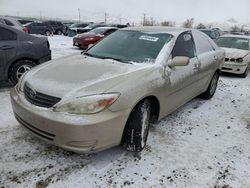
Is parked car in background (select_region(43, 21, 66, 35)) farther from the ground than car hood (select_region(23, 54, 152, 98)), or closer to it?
closer to it

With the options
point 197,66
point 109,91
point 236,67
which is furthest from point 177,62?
point 236,67

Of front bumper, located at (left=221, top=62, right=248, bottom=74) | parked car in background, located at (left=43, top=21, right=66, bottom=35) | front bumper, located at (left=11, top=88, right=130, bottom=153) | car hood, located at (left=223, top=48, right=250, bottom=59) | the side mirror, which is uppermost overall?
the side mirror

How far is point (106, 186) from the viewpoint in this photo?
2.57 m

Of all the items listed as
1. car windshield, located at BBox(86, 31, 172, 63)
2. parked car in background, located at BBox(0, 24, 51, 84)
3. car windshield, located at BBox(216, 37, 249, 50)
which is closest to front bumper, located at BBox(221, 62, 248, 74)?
car windshield, located at BBox(216, 37, 249, 50)

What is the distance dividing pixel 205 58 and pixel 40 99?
3181 millimetres

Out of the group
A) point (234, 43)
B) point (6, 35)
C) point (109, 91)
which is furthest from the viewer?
point (234, 43)

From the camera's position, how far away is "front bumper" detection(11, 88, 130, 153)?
2494mm

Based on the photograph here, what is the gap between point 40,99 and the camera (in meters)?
2.74

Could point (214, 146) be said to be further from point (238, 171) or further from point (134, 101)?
point (134, 101)

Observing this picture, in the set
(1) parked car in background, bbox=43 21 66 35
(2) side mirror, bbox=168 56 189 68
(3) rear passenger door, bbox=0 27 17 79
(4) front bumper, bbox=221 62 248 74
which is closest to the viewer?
(2) side mirror, bbox=168 56 189 68

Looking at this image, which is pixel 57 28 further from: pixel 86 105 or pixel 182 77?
pixel 86 105

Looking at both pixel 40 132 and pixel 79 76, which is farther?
pixel 79 76

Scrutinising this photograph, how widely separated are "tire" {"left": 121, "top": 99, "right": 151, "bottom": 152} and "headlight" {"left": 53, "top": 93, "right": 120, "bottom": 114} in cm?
44

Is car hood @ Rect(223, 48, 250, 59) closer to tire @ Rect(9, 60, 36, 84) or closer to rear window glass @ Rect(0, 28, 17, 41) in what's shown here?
tire @ Rect(9, 60, 36, 84)
